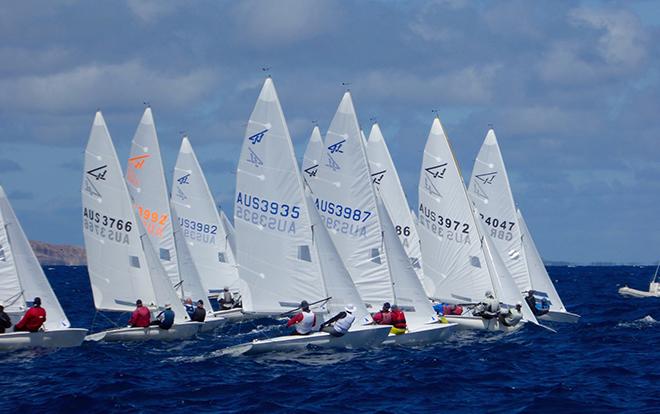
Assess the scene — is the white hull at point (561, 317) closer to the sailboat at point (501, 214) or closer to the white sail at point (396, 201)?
the sailboat at point (501, 214)

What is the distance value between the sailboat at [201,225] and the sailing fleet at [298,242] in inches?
1.9

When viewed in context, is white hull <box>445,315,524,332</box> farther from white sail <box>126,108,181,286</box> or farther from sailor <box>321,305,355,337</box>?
white sail <box>126,108,181,286</box>

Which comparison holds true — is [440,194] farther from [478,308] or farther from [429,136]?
[478,308]

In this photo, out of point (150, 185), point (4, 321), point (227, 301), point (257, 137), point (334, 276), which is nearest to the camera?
point (4, 321)

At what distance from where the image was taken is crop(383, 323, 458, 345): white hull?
92.9ft

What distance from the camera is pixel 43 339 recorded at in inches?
1053

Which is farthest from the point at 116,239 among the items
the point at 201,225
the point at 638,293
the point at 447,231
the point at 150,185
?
the point at 638,293

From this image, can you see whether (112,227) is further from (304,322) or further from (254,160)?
(304,322)

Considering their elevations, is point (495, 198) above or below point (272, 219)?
above

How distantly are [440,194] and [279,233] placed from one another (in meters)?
9.14

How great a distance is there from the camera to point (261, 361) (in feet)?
81.9

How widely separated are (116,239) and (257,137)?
7.18 m

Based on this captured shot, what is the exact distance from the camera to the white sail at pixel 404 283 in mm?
29781

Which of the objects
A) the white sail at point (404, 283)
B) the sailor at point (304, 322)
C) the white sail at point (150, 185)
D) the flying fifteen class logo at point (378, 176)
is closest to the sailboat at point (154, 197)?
the white sail at point (150, 185)
